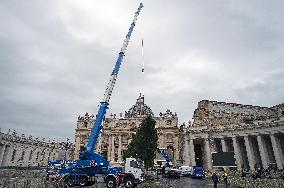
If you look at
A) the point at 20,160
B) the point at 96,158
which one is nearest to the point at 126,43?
the point at 96,158

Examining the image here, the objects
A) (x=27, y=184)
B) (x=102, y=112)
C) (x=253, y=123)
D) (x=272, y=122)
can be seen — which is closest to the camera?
(x=27, y=184)

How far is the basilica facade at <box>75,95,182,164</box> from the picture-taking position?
102312mm

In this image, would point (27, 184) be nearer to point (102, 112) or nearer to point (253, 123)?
point (102, 112)

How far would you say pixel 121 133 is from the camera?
347 feet

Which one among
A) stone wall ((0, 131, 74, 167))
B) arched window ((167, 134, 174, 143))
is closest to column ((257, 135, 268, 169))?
arched window ((167, 134, 174, 143))

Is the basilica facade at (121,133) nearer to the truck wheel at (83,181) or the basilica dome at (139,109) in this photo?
the basilica dome at (139,109)

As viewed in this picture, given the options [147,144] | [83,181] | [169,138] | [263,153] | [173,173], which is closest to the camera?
[83,181]

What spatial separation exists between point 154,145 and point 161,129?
54.2 metres

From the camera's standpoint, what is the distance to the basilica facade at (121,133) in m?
102

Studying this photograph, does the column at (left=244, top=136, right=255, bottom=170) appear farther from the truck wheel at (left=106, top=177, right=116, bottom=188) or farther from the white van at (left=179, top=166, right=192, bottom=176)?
the truck wheel at (left=106, top=177, right=116, bottom=188)

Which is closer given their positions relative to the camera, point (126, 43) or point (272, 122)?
point (126, 43)

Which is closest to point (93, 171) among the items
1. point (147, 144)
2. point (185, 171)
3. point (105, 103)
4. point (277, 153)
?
point (105, 103)

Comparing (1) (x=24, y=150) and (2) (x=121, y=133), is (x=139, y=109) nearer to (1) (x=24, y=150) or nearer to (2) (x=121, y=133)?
(2) (x=121, y=133)

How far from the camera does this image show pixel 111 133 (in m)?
106
